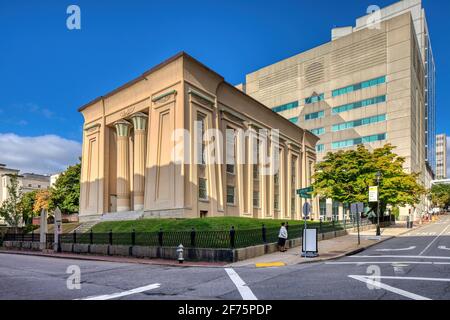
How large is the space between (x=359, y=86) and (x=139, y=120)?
6026 centimetres

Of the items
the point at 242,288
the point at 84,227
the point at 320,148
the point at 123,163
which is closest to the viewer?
the point at 242,288

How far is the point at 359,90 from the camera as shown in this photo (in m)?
84.1

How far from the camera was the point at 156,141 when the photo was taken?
36469mm

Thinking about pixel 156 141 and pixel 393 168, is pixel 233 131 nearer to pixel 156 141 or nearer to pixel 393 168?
pixel 156 141

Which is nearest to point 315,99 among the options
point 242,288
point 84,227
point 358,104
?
point 358,104

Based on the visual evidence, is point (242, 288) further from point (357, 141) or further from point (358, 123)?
point (358, 123)

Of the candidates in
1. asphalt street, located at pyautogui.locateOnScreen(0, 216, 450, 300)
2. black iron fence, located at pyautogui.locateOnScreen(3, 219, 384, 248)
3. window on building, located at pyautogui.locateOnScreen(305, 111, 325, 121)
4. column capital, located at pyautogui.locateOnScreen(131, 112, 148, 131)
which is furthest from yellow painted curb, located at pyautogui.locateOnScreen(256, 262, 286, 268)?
window on building, located at pyautogui.locateOnScreen(305, 111, 325, 121)

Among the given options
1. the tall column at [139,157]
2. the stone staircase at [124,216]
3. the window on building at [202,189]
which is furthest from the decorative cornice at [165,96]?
the stone staircase at [124,216]

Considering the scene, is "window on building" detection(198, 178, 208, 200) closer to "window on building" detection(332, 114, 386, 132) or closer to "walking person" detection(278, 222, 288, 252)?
"walking person" detection(278, 222, 288, 252)

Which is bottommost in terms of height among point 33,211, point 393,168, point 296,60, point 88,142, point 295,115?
point 33,211

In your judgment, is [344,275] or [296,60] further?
[296,60]

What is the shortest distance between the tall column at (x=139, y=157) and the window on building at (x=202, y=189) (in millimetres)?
7788
